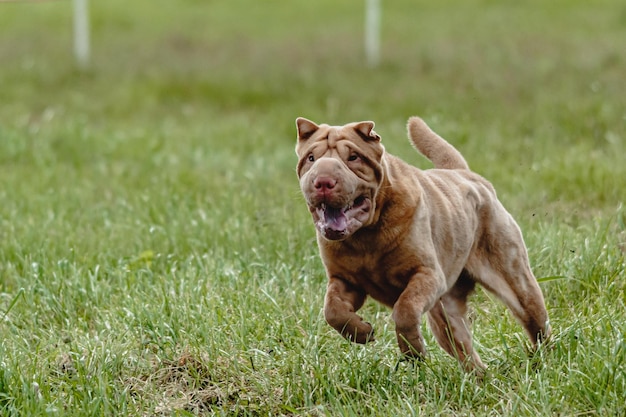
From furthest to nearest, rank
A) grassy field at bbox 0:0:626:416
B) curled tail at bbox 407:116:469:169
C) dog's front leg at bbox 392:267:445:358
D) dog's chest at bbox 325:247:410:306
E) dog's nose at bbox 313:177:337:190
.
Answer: curled tail at bbox 407:116:469:169
grassy field at bbox 0:0:626:416
dog's chest at bbox 325:247:410:306
dog's front leg at bbox 392:267:445:358
dog's nose at bbox 313:177:337:190

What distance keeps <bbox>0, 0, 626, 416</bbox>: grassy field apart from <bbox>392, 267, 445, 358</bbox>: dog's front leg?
155 millimetres

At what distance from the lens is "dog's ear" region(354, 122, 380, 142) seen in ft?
13.6

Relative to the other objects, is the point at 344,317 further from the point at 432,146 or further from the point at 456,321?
the point at 432,146

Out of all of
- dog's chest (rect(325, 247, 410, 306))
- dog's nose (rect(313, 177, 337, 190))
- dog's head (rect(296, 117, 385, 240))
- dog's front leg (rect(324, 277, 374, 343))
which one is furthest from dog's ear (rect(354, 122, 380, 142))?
dog's front leg (rect(324, 277, 374, 343))

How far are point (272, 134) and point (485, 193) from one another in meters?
6.13

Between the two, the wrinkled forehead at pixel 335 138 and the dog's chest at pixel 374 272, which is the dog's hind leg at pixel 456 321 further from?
the wrinkled forehead at pixel 335 138

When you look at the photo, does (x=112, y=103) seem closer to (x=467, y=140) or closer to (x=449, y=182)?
(x=467, y=140)

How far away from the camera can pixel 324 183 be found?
3.91 m

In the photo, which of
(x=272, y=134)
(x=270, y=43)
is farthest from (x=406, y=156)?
(x=270, y=43)

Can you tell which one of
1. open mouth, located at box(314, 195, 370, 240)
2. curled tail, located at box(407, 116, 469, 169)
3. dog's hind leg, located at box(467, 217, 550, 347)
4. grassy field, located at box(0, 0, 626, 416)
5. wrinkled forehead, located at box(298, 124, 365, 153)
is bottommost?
grassy field, located at box(0, 0, 626, 416)

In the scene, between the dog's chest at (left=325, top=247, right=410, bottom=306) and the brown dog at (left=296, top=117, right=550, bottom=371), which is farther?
the dog's chest at (left=325, top=247, right=410, bottom=306)

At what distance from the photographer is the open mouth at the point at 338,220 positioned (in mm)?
4016

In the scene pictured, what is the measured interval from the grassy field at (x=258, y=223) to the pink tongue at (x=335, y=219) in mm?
705

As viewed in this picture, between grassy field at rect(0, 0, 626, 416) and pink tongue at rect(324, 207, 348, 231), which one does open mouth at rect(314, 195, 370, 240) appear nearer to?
pink tongue at rect(324, 207, 348, 231)
